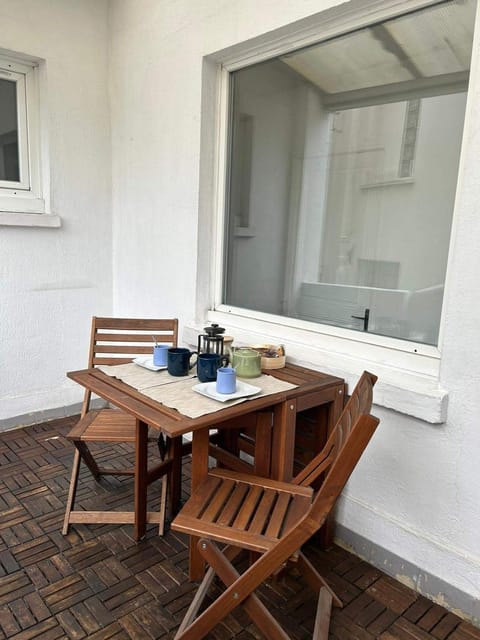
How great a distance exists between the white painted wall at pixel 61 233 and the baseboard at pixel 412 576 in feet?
7.92

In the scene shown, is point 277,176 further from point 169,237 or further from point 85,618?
point 85,618

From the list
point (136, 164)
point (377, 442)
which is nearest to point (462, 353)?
point (377, 442)

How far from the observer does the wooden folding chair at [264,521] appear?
4.33 feet

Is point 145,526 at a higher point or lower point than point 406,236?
lower

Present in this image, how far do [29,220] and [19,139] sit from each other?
0.60 metres

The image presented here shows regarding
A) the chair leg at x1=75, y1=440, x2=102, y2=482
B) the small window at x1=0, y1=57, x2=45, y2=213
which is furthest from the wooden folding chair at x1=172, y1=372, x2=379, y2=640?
the small window at x1=0, y1=57, x2=45, y2=213

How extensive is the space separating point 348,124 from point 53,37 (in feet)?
6.96

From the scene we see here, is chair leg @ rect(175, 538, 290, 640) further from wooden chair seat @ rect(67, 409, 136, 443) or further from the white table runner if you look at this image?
wooden chair seat @ rect(67, 409, 136, 443)

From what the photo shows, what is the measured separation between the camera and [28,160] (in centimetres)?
337

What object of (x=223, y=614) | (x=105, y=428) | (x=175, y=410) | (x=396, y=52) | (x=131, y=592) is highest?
(x=396, y=52)

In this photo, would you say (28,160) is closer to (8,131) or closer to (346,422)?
(8,131)

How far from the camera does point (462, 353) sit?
1788 mm

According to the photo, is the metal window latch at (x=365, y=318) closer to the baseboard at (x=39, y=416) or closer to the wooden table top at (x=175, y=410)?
the wooden table top at (x=175, y=410)

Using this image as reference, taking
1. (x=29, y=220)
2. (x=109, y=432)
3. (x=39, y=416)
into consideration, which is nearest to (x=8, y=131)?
(x=29, y=220)
